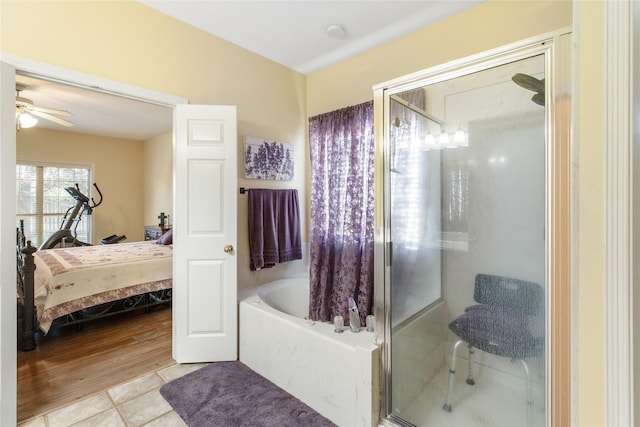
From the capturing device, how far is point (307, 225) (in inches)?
129

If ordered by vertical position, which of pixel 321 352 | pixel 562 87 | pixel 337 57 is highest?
pixel 337 57

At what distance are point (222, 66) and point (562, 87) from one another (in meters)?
2.42

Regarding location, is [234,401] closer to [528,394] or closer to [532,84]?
[528,394]

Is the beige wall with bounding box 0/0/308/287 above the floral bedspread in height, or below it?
above

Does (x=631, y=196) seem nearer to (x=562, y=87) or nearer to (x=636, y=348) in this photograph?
(x=636, y=348)

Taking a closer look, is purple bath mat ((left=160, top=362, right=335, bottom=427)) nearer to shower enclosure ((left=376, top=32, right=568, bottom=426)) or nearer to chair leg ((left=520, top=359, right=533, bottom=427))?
shower enclosure ((left=376, top=32, right=568, bottom=426))

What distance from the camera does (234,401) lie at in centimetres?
193

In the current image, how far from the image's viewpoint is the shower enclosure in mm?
1348

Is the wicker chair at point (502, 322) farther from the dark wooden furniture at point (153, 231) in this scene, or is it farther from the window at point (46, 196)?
the window at point (46, 196)

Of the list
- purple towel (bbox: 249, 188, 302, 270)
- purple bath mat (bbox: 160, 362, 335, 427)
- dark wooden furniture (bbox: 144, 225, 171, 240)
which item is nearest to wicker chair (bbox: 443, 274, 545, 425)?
purple bath mat (bbox: 160, 362, 335, 427)

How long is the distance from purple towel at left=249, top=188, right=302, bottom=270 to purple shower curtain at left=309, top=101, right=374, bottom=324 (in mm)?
271

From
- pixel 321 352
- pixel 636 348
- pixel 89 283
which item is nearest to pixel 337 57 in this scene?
pixel 321 352

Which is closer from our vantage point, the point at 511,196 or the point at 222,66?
the point at 511,196

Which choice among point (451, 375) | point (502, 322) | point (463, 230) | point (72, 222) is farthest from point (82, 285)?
point (502, 322)
